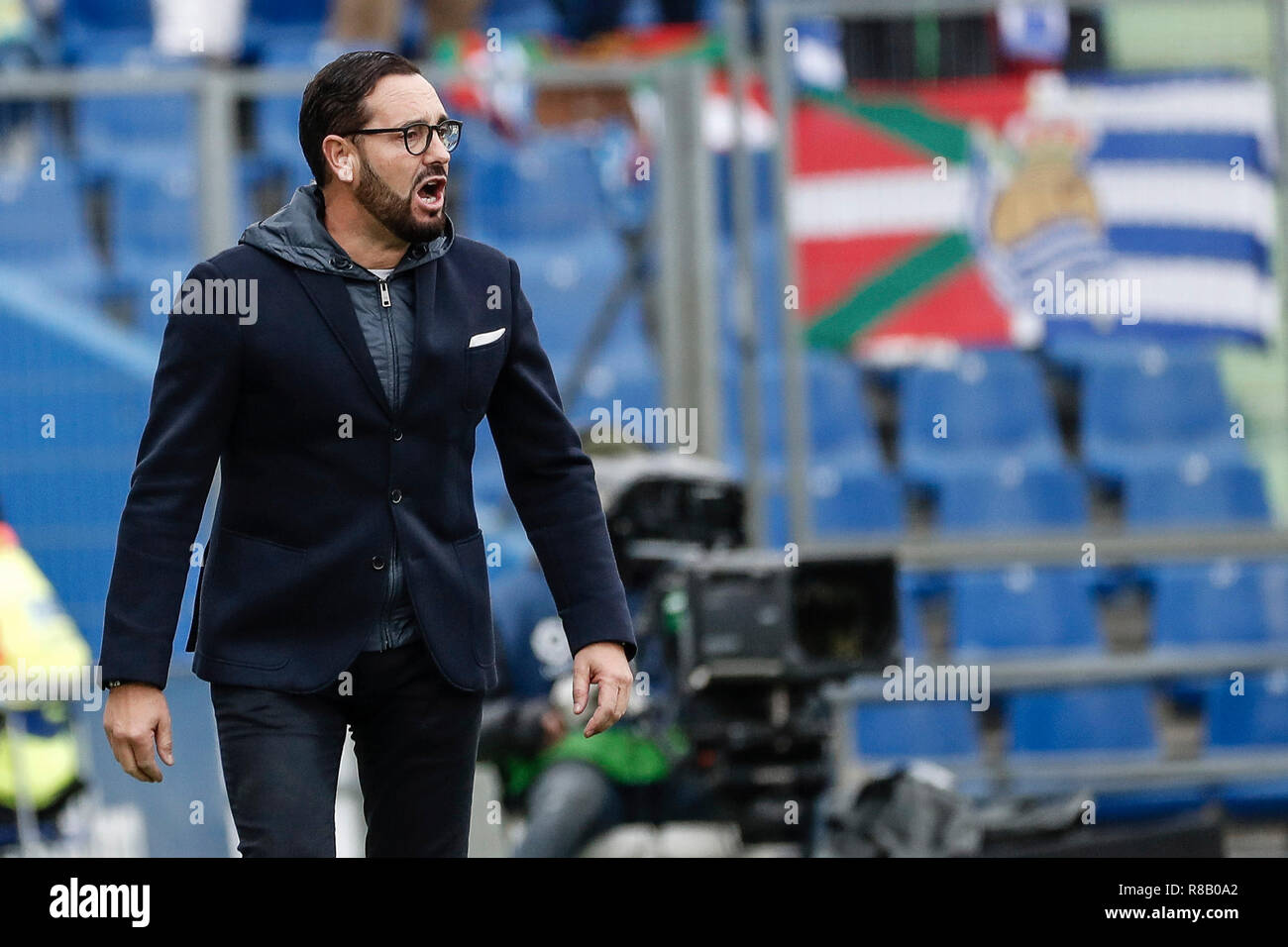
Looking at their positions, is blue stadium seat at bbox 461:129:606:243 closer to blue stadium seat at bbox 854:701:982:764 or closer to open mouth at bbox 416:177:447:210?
blue stadium seat at bbox 854:701:982:764

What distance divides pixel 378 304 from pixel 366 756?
632 mm

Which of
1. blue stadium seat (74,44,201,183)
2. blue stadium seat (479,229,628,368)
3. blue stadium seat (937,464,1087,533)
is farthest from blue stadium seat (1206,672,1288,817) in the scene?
blue stadium seat (74,44,201,183)

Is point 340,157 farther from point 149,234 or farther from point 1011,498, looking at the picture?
point 1011,498

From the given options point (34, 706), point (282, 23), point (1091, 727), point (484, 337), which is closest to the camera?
point (484, 337)

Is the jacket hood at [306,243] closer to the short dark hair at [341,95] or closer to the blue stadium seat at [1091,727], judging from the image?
the short dark hair at [341,95]

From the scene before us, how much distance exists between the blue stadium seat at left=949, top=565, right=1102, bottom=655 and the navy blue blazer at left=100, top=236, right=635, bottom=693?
3.73m

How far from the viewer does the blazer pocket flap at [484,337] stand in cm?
295

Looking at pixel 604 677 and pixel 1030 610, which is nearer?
pixel 604 677

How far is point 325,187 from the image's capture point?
2.94 m

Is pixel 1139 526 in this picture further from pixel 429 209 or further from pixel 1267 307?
pixel 429 209

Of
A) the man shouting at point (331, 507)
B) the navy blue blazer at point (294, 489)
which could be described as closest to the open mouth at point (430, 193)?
the man shouting at point (331, 507)

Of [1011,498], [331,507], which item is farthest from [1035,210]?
[331,507]

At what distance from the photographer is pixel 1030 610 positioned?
6.45m

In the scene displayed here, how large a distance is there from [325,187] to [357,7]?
5.38 metres
